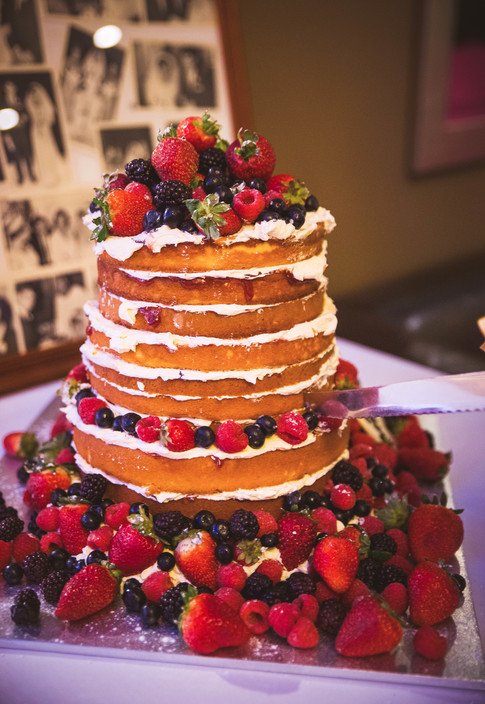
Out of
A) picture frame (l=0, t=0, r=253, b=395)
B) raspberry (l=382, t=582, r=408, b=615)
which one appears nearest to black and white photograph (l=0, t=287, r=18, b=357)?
picture frame (l=0, t=0, r=253, b=395)

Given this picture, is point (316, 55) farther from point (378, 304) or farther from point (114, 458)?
point (114, 458)

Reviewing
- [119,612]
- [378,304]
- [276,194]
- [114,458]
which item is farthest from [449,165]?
[119,612]

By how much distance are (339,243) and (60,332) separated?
1950 mm

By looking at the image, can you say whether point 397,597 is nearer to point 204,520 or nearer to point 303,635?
point 303,635

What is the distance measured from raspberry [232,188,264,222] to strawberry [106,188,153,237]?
9.9 inches

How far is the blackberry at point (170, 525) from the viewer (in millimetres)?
1732

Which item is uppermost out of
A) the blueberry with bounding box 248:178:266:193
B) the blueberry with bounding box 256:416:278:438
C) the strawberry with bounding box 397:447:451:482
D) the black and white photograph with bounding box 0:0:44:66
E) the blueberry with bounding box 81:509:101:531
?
the black and white photograph with bounding box 0:0:44:66

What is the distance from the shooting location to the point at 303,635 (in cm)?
152

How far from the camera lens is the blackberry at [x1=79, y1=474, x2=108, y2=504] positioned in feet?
6.19

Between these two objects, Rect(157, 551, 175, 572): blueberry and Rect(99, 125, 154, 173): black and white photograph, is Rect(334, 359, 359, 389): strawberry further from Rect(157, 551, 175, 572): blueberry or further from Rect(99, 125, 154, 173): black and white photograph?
Rect(99, 125, 154, 173): black and white photograph

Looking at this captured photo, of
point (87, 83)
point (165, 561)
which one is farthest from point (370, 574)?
point (87, 83)

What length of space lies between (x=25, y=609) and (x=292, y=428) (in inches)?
32.5

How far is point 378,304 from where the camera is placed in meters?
4.18

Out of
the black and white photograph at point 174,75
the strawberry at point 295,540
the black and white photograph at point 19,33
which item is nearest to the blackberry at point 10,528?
the strawberry at point 295,540
